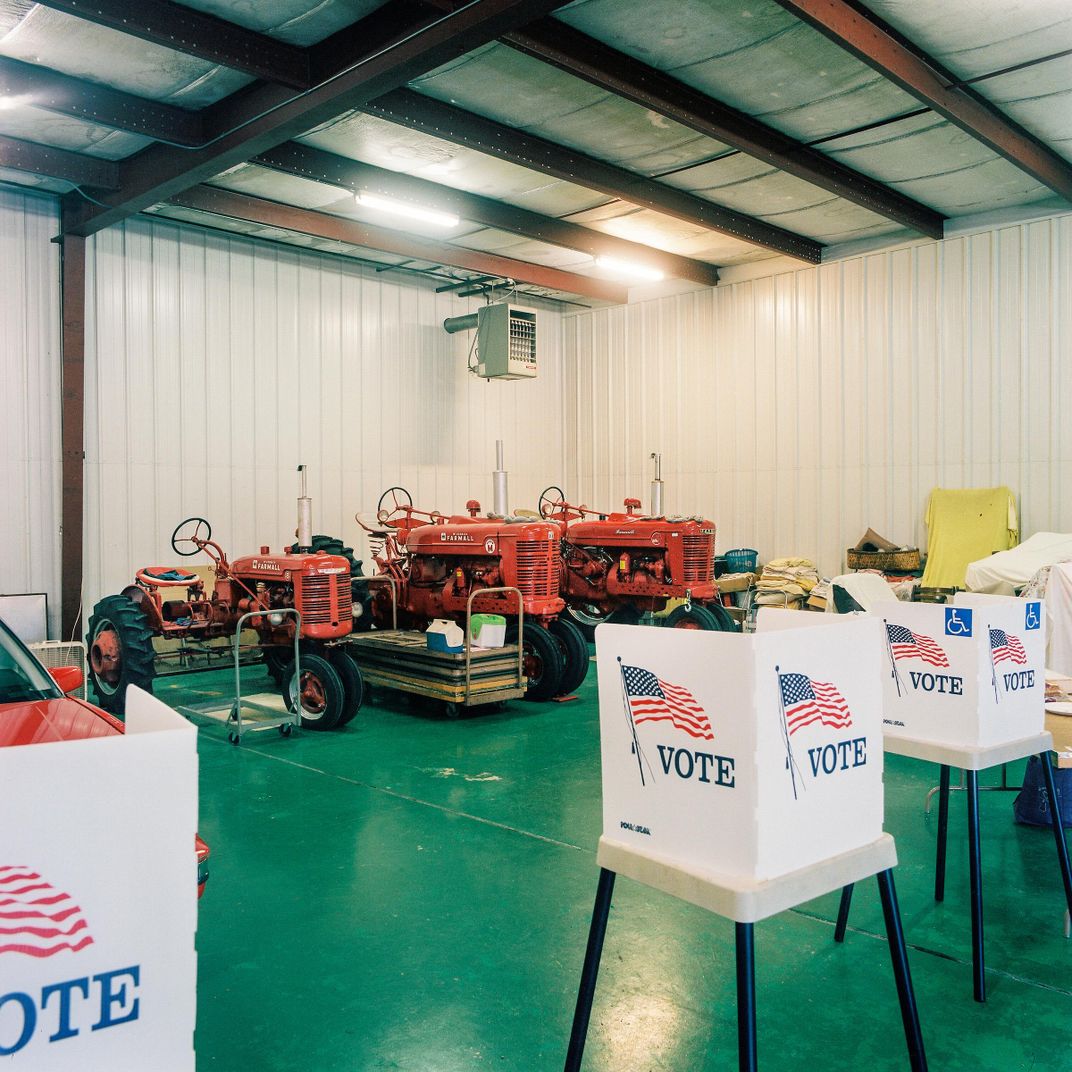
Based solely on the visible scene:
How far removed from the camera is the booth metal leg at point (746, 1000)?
1.69 meters

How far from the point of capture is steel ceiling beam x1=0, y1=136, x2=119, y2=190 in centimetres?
714

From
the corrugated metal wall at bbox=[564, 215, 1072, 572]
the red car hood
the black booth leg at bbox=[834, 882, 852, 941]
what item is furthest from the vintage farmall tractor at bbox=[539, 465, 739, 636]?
the red car hood

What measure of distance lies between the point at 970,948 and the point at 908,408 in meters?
7.30

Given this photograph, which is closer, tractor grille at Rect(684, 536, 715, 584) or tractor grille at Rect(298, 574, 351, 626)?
tractor grille at Rect(298, 574, 351, 626)

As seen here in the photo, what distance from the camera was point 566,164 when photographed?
299 inches

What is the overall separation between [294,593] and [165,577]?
55.8 inches

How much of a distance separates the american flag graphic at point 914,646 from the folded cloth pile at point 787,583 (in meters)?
6.28

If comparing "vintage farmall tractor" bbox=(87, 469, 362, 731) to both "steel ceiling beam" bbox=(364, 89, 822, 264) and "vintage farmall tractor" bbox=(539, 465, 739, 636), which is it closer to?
"vintage farmall tractor" bbox=(539, 465, 739, 636)

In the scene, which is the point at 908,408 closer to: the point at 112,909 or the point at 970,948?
the point at 970,948

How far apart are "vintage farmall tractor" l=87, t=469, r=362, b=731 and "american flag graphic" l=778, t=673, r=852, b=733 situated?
4744 mm

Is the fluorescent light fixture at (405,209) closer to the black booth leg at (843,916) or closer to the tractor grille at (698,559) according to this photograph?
the tractor grille at (698,559)

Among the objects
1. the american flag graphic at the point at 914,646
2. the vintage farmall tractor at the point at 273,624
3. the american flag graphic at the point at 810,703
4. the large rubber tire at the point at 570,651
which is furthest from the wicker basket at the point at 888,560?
the american flag graphic at the point at 810,703

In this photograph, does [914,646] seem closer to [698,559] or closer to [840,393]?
[698,559]

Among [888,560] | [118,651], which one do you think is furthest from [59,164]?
[888,560]
